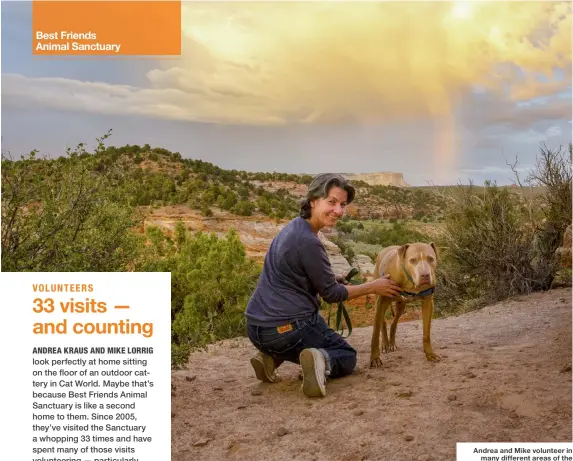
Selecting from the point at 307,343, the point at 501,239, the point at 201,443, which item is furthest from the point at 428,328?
the point at 501,239

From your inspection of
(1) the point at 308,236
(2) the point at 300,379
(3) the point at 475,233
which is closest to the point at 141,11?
(1) the point at 308,236

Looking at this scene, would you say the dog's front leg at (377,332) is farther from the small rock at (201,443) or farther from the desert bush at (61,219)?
the desert bush at (61,219)

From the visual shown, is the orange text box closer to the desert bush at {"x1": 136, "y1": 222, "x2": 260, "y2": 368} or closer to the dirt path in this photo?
the dirt path

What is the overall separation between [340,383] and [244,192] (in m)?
26.1

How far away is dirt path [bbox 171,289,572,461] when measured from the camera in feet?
12.6

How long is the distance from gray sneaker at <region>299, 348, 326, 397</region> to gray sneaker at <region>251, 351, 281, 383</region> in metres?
0.56

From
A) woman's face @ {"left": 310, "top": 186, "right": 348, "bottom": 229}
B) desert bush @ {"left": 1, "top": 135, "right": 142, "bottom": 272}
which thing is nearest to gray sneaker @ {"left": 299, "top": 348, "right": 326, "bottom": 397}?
woman's face @ {"left": 310, "top": 186, "right": 348, "bottom": 229}

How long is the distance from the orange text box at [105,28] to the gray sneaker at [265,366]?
10.2 feet

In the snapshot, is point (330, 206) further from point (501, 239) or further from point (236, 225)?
point (236, 225)

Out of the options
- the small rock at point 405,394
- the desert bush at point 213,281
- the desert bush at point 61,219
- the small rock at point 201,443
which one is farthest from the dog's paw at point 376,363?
the desert bush at point 213,281

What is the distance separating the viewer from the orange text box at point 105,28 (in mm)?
6008

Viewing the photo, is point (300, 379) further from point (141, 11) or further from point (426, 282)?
point (141, 11)

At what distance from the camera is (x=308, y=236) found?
4770mm

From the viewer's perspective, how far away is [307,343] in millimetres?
4898
